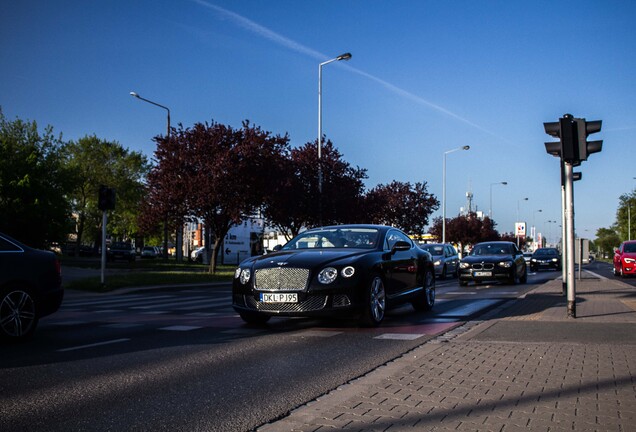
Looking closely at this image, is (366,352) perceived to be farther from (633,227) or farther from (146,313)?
(633,227)

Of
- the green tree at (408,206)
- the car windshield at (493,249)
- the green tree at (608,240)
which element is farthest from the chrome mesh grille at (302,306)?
the green tree at (608,240)

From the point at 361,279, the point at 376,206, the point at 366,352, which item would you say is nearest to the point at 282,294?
the point at 361,279

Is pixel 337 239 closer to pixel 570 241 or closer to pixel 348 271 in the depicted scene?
pixel 348 271

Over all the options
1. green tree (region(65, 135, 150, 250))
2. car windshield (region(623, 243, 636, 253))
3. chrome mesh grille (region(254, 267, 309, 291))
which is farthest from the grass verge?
green tree (region(65, 135, 150, 250))

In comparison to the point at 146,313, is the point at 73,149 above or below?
above

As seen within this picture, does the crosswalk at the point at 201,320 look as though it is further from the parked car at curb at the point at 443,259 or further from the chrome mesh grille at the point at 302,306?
the parked car at curb at the point at 443,259

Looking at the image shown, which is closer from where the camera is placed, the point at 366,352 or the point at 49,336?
the point at 366,352

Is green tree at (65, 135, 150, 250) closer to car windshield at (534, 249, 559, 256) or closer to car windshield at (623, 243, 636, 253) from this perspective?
car windshield at (534, 249, 559, 256)

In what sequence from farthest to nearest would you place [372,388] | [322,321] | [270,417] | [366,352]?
1. [322,321]
2. [366,352]
3. [372,388]
4. [270,417]

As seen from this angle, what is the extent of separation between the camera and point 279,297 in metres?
8.67

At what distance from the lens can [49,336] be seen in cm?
866

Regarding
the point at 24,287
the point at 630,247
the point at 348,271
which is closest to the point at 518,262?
the point at 630,247

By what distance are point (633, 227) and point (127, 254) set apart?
82.8m

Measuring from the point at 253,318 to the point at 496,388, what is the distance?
16.9 ft
